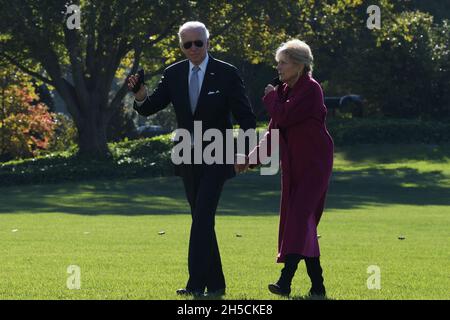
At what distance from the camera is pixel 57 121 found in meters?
55.2

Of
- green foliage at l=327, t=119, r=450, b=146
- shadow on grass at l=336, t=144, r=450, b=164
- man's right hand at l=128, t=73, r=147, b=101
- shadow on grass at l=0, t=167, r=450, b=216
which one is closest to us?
man's right hand at l=128, t=73, r=147, b=101

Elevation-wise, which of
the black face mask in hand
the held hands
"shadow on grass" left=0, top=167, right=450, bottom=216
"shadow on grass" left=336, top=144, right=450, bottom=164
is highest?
the black face mask in hand

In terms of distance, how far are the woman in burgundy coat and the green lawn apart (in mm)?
352

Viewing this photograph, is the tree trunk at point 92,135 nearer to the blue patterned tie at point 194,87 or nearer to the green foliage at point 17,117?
the green foliage at point 17,117

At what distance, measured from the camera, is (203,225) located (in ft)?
32.7

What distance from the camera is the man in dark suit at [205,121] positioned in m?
9.91

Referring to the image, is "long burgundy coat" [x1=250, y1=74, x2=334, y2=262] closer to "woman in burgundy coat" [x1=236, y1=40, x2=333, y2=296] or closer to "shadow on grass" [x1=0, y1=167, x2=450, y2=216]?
"woman in burgundy coat" [x1=236, y1=40, x2=333, y2=296]

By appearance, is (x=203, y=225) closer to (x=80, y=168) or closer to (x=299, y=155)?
(x=299, y=155)

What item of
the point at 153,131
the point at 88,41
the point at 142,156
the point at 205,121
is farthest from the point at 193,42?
the point at 153,131

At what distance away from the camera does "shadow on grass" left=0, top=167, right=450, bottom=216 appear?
27.0 metres

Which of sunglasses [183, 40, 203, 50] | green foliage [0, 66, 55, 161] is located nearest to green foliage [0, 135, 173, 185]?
green foliage [0, 66, 55, 161]
